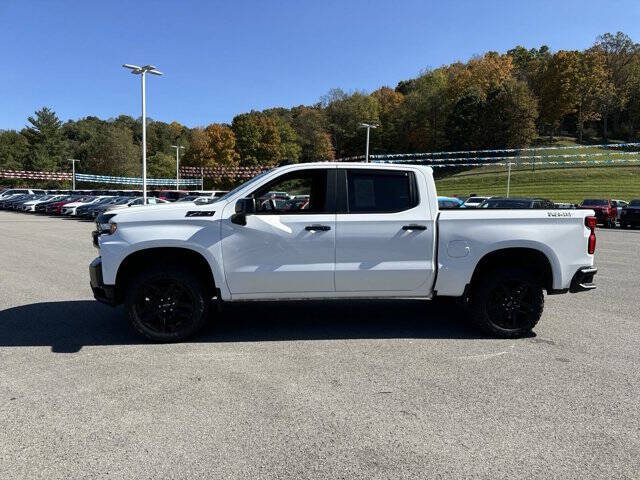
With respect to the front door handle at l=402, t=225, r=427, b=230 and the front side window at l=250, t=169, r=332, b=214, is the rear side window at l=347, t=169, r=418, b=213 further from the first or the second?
the front side window at l=250, t=169, r=332, b=214

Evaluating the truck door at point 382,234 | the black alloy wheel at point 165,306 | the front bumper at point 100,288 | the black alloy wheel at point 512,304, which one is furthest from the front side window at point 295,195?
the black alloy wheel at point 512,304

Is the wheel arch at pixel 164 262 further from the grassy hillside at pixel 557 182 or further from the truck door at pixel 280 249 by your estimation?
the grassy hillside at pixel 557 182

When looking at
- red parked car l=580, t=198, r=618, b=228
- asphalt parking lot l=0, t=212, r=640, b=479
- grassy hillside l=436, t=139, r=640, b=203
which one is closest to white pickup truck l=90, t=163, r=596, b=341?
asphalt parking lot l=0, t=212, r=640, b=479

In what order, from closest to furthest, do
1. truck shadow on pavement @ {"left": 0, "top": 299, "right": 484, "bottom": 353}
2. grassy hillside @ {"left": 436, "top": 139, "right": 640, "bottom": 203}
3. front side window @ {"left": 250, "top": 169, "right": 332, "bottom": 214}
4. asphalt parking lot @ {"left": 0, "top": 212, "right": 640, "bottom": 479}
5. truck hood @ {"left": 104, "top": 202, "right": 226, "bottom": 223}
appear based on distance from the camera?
asphalt parking lot @ {"left": 0, "top": 212, "right": 640, "bottom": 479} < truck hood @ {"left": 104, "top": 202, "right": 226, "bottom": 223} < front side window @ {"left": 250, "top": 169, "right": 332, "bottom": 214} < truck shadow on pavement @ {"left": 0, "top": 299, "right": 484, "bottom": 353} < grassy hillside @ {"left": 436, "top": 139, "right": 640, "bottom": 203}

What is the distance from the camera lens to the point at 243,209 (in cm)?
513

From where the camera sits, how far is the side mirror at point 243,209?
513 centimetres

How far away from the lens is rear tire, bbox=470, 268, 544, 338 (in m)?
5.72

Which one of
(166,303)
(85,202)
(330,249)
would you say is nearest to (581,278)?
(330,249)

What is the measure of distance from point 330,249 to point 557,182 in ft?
173

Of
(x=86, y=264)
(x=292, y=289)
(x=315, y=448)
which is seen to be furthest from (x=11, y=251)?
(x=315, y=448)

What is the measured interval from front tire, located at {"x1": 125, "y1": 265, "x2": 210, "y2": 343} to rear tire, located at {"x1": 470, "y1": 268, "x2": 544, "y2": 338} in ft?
10.3

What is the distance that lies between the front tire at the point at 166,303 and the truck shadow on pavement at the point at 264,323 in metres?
0.26

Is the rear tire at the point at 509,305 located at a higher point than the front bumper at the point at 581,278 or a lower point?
lower

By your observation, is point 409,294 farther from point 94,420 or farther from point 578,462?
point 94,420
